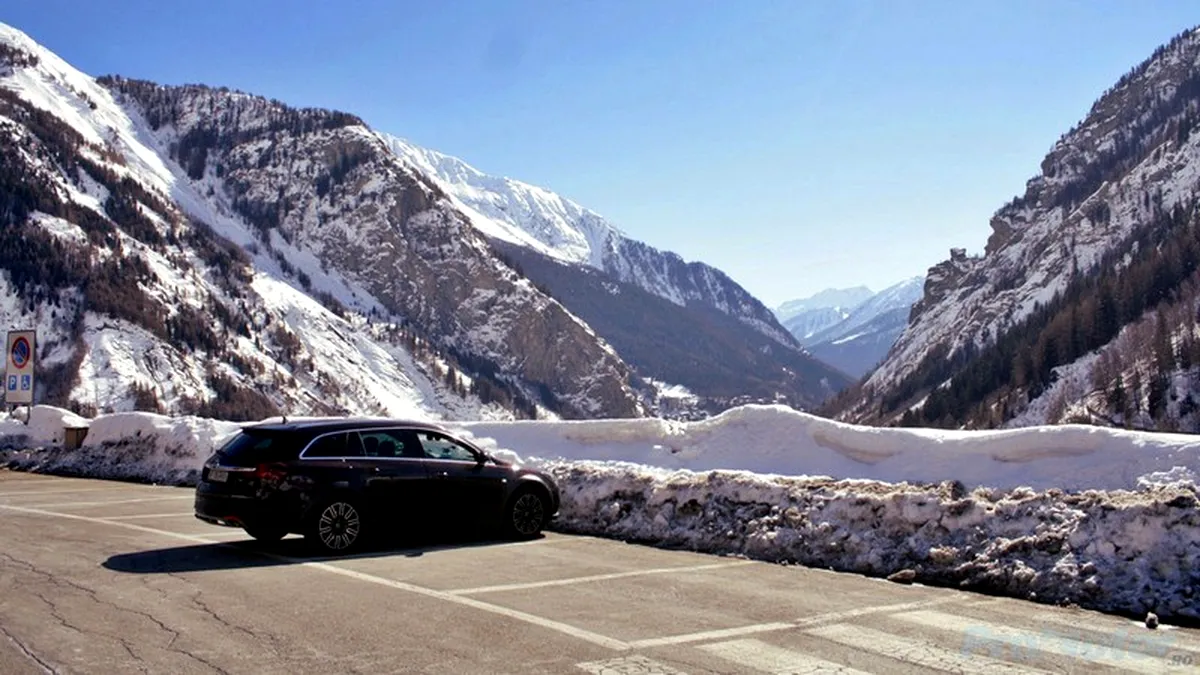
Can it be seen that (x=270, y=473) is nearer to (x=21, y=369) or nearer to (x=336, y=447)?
(x=336, y=447)

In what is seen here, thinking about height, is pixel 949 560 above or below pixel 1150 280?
below

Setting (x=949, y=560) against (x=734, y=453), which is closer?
(x=949, y=560)

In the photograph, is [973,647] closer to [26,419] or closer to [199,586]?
[199,586]

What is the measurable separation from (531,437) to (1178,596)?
1138 centimetres

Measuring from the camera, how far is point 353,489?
1185 cm

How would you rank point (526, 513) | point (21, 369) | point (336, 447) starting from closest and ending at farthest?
point (336, 447) → point (526, 513) → point (21, 369)

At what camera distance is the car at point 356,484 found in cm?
1160

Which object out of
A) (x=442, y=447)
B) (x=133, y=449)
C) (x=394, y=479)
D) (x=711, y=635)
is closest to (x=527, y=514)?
(x=442, y=447)

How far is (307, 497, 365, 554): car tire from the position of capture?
1160 cm

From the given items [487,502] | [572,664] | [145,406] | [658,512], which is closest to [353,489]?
[487,502]

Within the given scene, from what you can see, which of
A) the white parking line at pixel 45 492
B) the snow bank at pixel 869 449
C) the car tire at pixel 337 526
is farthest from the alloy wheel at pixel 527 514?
the white parking line at pixel 45 492

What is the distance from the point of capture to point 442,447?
13.1 meters

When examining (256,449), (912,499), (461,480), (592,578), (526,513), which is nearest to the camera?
(592,578)

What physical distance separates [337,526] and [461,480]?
66.8 inches
